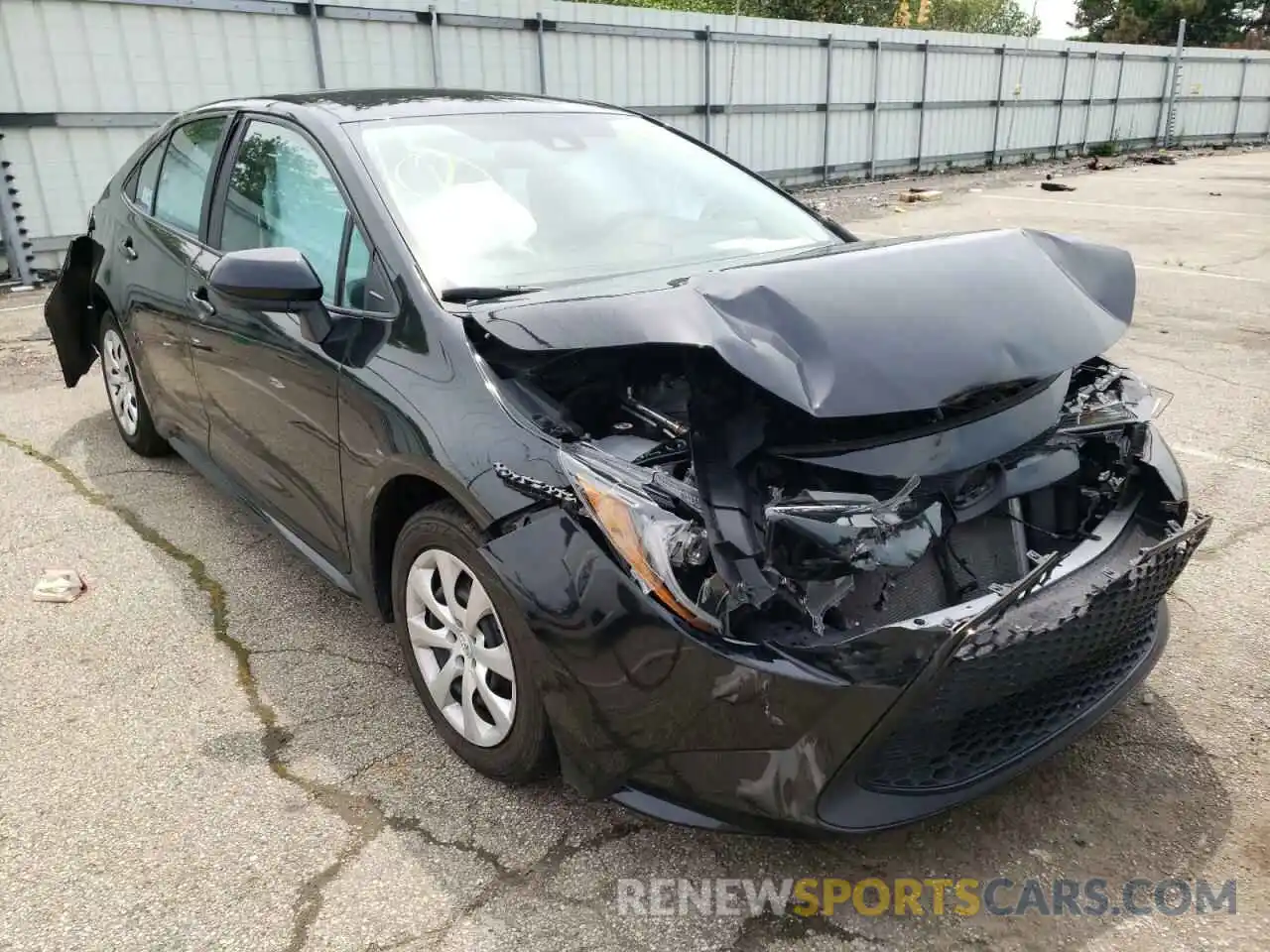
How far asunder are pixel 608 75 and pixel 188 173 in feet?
32.8

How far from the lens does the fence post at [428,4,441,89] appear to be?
1103 cm

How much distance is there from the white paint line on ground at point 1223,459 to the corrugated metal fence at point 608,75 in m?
3.09

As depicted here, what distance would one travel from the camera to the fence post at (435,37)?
11.0 m

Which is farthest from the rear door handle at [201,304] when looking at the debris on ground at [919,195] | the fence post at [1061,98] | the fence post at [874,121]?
the fence post at [1061,98]

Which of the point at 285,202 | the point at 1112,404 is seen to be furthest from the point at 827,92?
the point at 1112,404

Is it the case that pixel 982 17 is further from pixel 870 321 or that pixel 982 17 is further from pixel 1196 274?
pixel 870 321

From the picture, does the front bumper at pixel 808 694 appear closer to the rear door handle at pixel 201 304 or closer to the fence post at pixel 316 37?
the rear door handle at pixel 201 304

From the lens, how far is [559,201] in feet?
9.89

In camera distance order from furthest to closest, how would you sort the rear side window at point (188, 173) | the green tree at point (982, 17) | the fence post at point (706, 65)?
the green tree at point (982, 17) < the fence post at point (706, 65) < the rear side window at point (188, 173)

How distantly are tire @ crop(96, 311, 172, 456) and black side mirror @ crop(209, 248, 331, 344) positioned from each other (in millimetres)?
2060

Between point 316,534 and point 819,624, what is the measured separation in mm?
1724

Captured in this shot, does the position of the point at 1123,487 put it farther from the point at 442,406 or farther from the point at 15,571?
the point at 15,571

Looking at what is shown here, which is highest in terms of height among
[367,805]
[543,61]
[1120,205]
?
[543,61]

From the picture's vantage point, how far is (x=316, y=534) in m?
3.00
